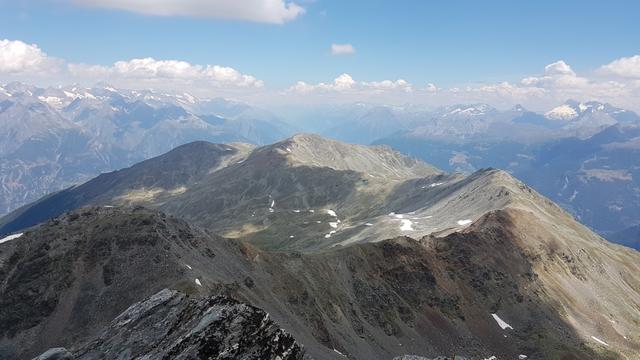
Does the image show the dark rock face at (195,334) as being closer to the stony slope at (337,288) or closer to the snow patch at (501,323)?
the stony slope at (337,288)

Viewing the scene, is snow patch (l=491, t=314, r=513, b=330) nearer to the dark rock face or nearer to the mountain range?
the mountain range

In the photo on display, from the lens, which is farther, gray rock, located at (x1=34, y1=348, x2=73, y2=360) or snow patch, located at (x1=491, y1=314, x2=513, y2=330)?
snow patch, located at (x1=491, y1=314, x2=513, y2=330)

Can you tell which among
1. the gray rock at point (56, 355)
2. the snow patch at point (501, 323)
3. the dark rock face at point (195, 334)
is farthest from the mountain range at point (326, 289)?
the gray rock at point (56, 355)

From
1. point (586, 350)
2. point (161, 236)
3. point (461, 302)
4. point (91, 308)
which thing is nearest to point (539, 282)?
point (586, 350)

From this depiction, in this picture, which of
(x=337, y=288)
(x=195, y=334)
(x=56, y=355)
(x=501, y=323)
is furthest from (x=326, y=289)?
(x=195, y=334)

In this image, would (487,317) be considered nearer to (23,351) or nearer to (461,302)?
(461,302)

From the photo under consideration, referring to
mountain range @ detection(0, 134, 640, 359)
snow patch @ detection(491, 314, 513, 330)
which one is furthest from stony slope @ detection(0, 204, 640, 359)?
snow patch @ detection(491, 314, 513, 330)

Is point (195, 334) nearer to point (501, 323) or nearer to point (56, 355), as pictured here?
point (56, 355)

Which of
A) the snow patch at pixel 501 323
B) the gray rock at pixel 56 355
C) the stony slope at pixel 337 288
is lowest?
the snow patch at pixel 501 323
